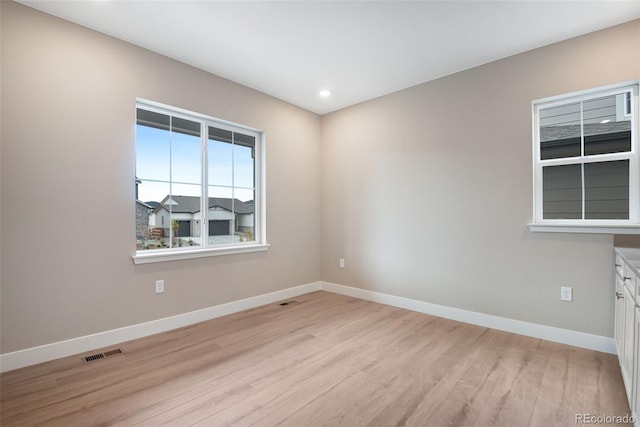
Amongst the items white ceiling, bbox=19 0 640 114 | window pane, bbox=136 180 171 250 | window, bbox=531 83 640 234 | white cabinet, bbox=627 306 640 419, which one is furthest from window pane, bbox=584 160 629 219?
window pane, bbox=136 180 171 250

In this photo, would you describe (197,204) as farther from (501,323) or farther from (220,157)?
(501,323)

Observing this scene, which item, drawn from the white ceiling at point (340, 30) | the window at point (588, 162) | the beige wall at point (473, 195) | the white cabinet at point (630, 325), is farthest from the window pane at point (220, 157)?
the white cabinet at point (630, 325)

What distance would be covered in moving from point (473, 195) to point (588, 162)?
97cm

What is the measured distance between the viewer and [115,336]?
273 centimetres

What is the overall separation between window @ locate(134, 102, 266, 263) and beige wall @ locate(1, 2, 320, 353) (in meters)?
0.16

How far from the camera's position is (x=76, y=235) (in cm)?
255

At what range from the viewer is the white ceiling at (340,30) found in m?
2.35

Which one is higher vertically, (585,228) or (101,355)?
(585,228)

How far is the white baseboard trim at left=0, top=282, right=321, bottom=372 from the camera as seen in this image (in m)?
2.30

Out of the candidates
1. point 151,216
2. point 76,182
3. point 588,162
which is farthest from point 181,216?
point 588,162

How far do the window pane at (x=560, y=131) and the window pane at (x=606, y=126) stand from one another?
64mm

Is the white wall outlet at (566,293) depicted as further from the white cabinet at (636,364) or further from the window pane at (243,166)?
the window pane at (243,166)

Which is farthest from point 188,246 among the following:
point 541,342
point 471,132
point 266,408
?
point 541,342

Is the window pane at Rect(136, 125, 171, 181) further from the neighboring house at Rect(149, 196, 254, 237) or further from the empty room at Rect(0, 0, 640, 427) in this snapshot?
the neighboring house at Rect(149, 196, 254, 237)
